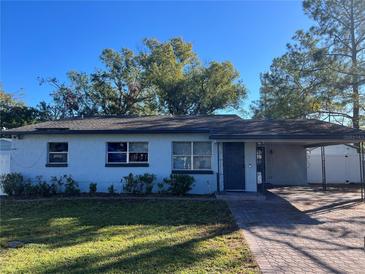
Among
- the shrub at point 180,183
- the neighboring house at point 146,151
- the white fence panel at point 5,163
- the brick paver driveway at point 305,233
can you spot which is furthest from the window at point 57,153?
the brick paver driveway at point 305,233

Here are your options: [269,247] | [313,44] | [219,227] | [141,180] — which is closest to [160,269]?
[269,247]

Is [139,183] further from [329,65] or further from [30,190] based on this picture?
[329,65]

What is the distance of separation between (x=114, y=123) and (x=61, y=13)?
18.1 ft

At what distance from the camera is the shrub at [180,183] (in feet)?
47.3

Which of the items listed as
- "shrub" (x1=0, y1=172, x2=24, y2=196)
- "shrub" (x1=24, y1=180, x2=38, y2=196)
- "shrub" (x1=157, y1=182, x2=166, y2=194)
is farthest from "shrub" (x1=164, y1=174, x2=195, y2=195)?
"shrub" (x1=0, y1=172, x2=24, y2=196)

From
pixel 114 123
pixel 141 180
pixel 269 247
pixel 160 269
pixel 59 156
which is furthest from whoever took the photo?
pixel 114 123

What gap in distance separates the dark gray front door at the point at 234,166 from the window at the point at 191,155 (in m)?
0.80

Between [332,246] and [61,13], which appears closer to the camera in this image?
[332,246]

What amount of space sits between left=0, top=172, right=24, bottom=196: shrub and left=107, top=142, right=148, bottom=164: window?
12.7 feet

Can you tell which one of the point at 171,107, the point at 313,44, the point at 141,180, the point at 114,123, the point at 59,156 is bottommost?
the point at 141,180

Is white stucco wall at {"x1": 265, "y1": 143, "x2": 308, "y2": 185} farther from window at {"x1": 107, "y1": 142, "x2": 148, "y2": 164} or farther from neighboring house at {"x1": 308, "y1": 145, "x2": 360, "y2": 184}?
window at {"x1": 107, "y1": 142, "x2": 148, "y2": 164}

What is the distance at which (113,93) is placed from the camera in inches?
1351

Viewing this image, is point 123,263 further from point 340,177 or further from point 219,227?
point 340,177

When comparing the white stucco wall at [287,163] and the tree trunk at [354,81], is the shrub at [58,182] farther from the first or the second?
the tree trunk at [354,81]
